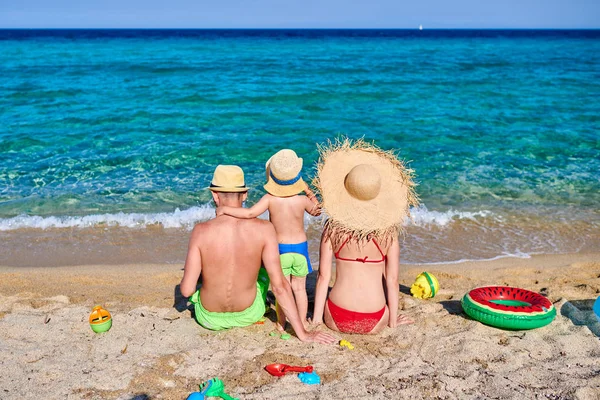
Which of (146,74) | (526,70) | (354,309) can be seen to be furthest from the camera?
(526,70)

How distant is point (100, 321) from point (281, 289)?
1.55 meters

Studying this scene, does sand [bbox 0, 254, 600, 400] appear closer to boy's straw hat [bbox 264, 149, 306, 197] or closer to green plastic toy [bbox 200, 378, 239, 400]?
green plastic toy [bbox 200, 378, 239, 400]

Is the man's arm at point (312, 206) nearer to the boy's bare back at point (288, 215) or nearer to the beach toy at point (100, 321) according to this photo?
the boy's bare back at point (288, 215)

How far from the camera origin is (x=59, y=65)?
929 inches

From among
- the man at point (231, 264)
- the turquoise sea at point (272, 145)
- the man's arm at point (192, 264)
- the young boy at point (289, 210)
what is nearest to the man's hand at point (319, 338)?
the man at point (231, 264)

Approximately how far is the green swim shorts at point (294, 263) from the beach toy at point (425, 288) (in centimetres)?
128

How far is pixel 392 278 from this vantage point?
4.44 meters

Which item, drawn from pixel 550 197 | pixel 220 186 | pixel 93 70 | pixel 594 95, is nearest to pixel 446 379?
pixel 220 186

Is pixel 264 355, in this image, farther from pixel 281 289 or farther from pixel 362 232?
Answer: pixel 362 232

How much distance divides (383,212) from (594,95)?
15982 mm

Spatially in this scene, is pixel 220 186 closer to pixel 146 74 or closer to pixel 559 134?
pixel 559 134

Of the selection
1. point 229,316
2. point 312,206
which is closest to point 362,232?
point 312,206

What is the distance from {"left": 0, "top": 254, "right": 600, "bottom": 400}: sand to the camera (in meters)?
3.68

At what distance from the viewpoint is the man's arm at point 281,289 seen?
422 cm
